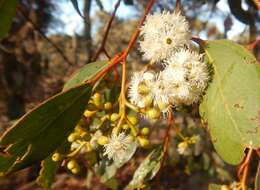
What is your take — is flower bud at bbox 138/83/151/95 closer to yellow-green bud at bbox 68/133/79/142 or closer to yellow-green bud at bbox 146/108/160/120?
yellow-green bud at bbox 146/108/160/120

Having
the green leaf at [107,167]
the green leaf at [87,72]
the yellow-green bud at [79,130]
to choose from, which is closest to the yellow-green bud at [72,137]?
the yellow-green bud at [79,130]

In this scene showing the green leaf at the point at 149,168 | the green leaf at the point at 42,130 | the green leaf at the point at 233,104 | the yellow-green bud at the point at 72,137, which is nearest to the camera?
the green leaf at the point at 42,130

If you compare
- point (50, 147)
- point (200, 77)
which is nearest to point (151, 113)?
point (200, 77)

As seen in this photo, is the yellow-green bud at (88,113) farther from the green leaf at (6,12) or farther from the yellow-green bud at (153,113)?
the green leaf at (6,12)

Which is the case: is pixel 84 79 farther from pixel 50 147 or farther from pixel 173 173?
pixel 173 173

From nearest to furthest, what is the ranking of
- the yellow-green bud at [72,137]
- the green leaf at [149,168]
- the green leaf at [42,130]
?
the green leaf at [42,130]
the yellow-green bud at [72,137]
the green leaf at [149,168]

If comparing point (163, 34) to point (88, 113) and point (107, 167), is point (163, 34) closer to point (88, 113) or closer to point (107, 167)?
point (88, 113)

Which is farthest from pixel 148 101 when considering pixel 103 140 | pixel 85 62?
pixel 85 62
